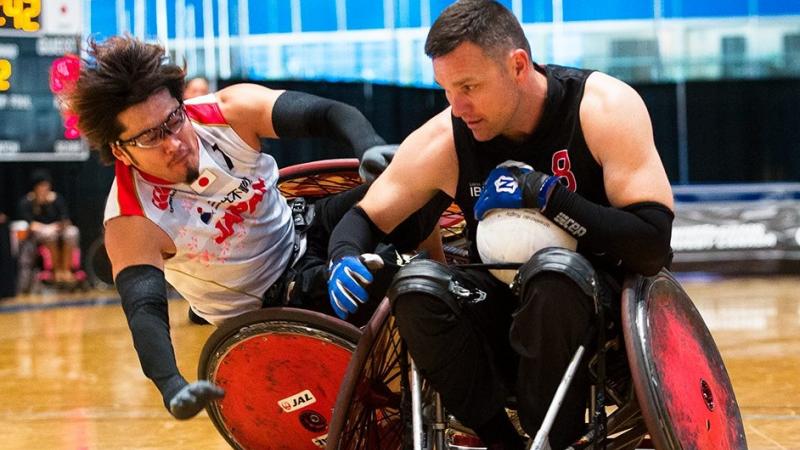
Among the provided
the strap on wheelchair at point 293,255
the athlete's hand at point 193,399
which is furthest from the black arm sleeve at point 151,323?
the strap on wheelchair at point 293,255

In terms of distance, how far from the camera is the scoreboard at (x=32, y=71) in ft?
31.0

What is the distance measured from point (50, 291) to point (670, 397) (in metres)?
11.1

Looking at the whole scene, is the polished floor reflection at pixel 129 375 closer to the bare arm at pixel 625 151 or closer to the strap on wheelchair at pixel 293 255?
the strap on wheelchair at pixel 293 255

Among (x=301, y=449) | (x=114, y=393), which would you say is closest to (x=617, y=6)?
(x=114, y=393)

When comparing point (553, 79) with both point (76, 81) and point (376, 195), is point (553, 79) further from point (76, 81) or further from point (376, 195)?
point (76, 81)

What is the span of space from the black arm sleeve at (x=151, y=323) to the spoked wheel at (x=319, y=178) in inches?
40.1

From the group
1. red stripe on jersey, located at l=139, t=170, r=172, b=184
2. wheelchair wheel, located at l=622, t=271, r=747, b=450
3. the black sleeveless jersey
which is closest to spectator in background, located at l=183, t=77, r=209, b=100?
red stripe on jersey, located at l=139, t=170, r=172, b=184

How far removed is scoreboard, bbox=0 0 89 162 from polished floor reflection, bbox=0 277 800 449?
1.57 metres

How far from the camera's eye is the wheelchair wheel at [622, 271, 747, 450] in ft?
7.41

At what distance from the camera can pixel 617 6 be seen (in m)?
12.8

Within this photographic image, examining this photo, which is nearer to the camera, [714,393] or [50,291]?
[714,393]

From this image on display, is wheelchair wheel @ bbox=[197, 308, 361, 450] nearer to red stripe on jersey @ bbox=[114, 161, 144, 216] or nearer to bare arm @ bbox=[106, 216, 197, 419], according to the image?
bare arm @ bbox=[106, 216, 197, 419]

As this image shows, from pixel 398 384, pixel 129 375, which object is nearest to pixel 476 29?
pixel 398 384

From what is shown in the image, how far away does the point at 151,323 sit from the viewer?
9.25 feet
